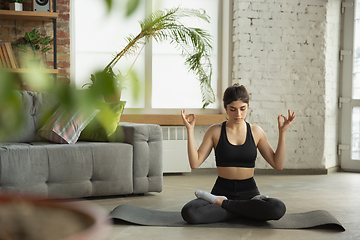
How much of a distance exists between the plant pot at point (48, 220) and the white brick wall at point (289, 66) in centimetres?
378

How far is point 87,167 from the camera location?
8.75 ft

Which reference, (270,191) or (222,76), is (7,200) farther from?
(222,76)

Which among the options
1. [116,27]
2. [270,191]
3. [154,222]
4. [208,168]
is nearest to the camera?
[116,27]

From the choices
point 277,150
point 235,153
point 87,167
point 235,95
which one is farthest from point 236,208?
point 87,167

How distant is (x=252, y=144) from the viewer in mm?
2287

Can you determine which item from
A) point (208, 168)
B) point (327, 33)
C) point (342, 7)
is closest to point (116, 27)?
point (208, 168)

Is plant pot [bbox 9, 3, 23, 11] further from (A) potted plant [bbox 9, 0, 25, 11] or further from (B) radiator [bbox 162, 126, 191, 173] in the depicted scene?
(B) radiator [bbox 162, 126, 191, 173]

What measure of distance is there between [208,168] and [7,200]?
3.84 metres

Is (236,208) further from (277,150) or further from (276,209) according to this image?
(277,150)

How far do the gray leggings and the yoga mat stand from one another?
0.14 feet

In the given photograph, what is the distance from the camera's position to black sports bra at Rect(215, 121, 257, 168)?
225 centimetres

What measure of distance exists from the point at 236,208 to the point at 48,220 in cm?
195

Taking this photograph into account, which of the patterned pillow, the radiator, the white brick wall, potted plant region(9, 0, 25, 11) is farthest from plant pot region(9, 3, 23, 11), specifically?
the patterned pillow

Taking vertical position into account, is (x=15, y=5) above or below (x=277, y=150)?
above
